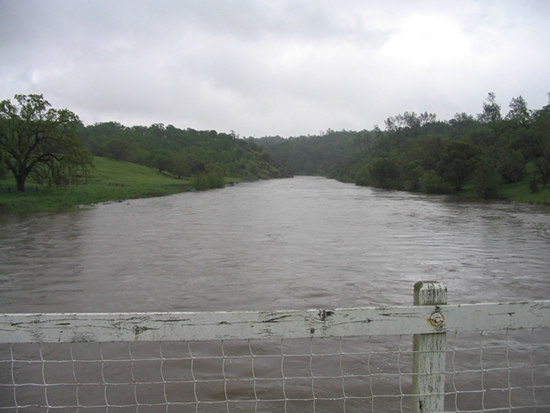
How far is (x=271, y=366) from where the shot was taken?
654 centimetres

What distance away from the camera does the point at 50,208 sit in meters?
34.8

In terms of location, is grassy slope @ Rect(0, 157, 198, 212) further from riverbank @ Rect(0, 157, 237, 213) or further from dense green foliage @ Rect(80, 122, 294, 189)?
dense green foliage @ Rect(80, 122, 294, 189)

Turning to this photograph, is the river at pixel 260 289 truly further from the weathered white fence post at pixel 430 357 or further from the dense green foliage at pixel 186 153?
the dense green foliage at pixel 186 153

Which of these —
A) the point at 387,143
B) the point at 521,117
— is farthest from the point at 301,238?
the point at 387,143

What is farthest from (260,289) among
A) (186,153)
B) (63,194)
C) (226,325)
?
(186,153)

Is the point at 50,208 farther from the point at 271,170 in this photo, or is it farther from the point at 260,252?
the point at 271,170

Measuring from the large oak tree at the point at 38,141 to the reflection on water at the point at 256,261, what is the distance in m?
13.2

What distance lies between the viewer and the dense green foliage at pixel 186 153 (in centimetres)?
8869

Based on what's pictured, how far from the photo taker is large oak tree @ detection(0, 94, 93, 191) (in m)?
38.0

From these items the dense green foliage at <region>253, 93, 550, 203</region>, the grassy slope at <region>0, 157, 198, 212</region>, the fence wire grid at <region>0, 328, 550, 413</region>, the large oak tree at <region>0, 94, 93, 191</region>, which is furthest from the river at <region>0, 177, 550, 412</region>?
the dense green foliage at <region>253, 93, 550, 203</region>

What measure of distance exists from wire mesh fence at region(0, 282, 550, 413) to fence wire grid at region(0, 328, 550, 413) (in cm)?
2

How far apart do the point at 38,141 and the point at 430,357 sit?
4368 centimetres

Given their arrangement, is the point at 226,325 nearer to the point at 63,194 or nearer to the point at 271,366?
Answer: the point at 271,366

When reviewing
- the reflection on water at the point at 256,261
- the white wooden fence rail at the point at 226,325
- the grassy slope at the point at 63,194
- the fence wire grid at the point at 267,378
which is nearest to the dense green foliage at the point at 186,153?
the grassy slope at the point at 63,194
